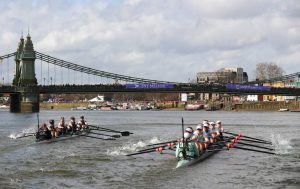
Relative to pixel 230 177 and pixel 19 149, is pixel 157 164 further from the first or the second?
pixel 19 149

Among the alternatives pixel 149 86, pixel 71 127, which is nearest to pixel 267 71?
pixel 149 86

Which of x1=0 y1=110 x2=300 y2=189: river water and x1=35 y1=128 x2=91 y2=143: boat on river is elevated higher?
x1=35 y1=128 x2=91 y2=143: boat on river

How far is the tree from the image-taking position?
196 meters

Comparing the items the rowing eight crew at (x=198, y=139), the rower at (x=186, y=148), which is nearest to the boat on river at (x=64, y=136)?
the rowing eight crew at (x=198, y=139)

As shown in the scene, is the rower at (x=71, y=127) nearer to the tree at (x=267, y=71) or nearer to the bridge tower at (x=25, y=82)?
the bridge tower at (x=25, y=82)

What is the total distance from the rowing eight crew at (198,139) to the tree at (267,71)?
529 ft

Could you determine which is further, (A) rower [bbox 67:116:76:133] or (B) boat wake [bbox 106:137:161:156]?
(A) rower [bbox 67:116:76:133]

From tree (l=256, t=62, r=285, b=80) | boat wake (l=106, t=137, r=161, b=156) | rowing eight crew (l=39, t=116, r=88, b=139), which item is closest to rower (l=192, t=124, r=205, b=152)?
boat wake (l=106, t=137, r=161, b=156)

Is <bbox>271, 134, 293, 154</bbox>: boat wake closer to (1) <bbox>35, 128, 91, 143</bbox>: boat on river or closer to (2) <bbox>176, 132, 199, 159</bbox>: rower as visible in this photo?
(2) <bbox>176, 132, 199, 159</bbox>: rower

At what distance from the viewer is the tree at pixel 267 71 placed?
643 feet

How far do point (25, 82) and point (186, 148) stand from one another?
9907 cm

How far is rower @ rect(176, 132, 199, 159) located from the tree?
169 meters

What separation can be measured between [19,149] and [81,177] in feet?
40.8

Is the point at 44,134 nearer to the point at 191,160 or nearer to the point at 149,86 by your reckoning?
the point at 191,160
